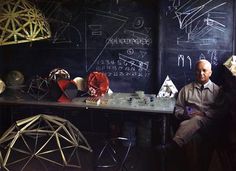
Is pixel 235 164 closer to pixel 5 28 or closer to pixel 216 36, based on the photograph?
pixel 216 36

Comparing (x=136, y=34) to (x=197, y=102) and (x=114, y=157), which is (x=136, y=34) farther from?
(x=114, y=157)

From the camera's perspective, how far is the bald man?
14.4 ft

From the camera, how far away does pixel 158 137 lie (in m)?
5.39

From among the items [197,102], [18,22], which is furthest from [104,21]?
[197,102]

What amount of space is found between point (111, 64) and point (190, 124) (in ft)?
5.71

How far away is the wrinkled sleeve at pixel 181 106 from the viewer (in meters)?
4.70

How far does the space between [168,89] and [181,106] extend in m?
0.41

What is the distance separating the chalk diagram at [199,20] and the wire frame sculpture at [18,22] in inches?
80.9

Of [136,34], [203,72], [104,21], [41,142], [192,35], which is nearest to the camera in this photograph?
[203,72]

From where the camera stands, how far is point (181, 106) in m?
4.81

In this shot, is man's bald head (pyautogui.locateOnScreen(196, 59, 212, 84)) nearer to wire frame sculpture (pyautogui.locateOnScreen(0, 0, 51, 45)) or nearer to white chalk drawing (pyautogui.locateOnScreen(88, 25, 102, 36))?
white chalk drawing (pyautogui.locateOnScreen(88, 25, 102, 36))

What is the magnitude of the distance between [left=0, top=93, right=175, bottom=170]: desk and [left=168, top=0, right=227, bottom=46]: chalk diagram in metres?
0.98

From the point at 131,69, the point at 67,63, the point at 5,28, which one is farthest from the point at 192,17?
the point at 5,28

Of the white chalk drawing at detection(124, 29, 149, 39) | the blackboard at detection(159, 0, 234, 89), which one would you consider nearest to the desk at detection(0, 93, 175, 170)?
the blackboard at detection(159, 0, 234, 89)
